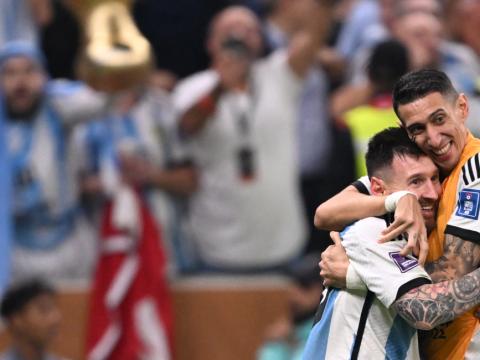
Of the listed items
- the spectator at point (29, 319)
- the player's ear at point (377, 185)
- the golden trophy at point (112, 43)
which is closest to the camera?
the player's ear at point (377, 185)

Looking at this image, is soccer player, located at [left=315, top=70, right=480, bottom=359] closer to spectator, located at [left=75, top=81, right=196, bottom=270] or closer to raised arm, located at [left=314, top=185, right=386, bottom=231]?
raised arm, located at [left=314, top=185, right=386, bottom=231]

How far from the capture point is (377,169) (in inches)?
181

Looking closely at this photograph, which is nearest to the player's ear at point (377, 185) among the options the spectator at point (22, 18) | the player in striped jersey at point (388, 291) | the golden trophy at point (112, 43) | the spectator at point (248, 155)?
the player in striped jersey at point (388, 291)

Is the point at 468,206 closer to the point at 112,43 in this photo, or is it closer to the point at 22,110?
the point at 112,43

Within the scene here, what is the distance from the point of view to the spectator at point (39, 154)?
807 centimetres

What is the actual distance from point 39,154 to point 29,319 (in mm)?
1101

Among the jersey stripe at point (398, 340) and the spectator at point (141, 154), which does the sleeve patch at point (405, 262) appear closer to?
the jersey stripe at point (398, 340)

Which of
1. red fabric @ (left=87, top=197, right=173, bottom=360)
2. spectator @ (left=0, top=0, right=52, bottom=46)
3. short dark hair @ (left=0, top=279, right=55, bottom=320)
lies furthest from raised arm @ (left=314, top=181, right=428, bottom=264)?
spectator @ (left=0, top=0, right=52, bottom=46)

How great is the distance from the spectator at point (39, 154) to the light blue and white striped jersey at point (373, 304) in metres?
3.72

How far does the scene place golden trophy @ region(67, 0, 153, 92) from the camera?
21.2 ft

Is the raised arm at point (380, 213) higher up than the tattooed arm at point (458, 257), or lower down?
higher up

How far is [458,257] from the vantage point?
441cm

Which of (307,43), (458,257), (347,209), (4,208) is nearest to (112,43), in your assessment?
(4,208)

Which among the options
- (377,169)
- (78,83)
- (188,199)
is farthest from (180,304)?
(377,169)
